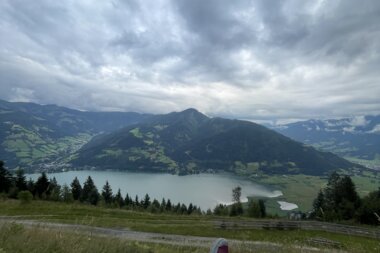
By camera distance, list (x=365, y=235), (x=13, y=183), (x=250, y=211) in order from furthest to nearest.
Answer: (x=250, y=211) < (x=13, y=183) < (x=365, y=235)

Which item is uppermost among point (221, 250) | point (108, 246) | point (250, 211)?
point (221, 250)

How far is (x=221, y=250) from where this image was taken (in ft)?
14.1

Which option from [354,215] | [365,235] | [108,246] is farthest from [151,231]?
[354,215]

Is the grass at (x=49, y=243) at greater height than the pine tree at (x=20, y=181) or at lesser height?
lesser

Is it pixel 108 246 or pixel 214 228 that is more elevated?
pixel 108 246

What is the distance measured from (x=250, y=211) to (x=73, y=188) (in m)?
39.2

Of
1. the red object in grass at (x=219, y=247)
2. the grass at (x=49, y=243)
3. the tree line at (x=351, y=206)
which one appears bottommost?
the tree line at (x=351, y=206)

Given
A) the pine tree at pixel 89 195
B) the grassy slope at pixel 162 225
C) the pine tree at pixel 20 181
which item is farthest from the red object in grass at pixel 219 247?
the pine tree at pixel 89 195

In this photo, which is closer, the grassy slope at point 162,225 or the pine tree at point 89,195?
the grassy slope at point 162,225

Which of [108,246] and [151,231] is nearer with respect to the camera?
[108,246]

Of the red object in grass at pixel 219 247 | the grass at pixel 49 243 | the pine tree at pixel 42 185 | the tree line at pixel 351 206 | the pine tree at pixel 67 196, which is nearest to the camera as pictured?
the red object in grass at pixel 219 247

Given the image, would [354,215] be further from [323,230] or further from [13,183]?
[13,183]

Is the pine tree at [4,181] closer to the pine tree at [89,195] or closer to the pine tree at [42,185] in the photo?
the pine tree at [42,185]

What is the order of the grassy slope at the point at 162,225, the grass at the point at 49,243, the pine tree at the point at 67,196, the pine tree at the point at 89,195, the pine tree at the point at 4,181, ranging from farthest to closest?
1. the pine tree at the point at 89,195
2. the pine tree at the point at 67,196
3. the pine tree at the point at 4,181
4. the grassy slope at the point at 162,225
5. the grass at the point at 49,243
